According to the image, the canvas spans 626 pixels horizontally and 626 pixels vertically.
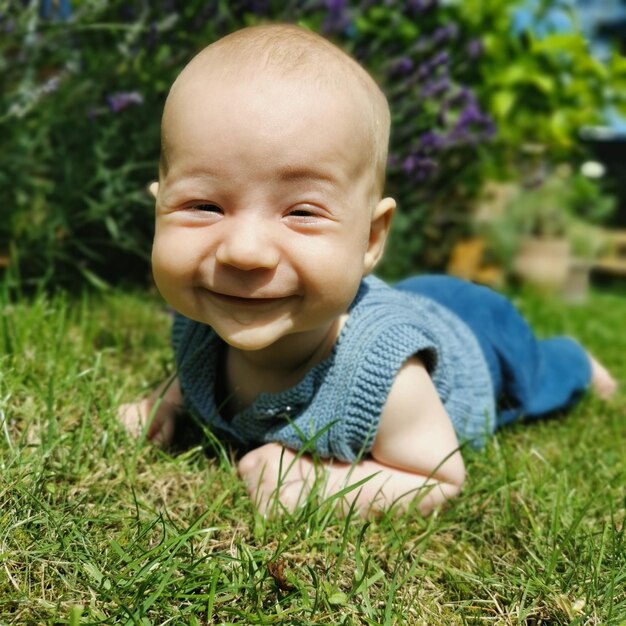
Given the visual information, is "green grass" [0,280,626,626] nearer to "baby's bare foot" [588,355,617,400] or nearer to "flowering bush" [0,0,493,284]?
"baby's bare foot" [588,355,617,400]

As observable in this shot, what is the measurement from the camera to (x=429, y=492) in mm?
1665

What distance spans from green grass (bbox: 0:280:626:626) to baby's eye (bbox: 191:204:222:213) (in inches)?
20.1

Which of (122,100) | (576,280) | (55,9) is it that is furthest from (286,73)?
(576,280)

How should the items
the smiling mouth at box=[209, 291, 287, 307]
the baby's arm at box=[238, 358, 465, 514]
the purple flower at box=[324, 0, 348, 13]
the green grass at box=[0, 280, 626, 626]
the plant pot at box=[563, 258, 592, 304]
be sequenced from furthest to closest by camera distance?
the plant pot at box=[563, 258, 592, 304] < the purple flower at box=[324, 0, 348, 13] < the baby's arm at box=[238, 358, 465, 514] < the smiling mouth at box=[209, 291, 287, 307] < the green grass at box=[0, 280, 626, 626]

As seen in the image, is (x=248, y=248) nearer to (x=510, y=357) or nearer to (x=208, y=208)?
(x=208, y=208)

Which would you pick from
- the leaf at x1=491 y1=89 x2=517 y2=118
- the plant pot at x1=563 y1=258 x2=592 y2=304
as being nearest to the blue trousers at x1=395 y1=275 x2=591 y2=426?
the leaf at x1=491 y1=89 x2=517 y2=118

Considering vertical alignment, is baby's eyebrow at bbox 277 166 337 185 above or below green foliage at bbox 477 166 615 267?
above

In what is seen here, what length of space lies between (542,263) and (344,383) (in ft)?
13.7

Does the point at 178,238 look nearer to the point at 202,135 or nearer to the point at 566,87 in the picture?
the point at 202,135

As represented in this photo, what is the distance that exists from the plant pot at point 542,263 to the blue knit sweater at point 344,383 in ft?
11.9

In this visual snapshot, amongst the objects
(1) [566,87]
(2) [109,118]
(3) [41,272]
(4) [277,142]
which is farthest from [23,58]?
(1) [566,87]

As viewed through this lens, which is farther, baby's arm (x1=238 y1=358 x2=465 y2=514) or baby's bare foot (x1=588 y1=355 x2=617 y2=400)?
baby's bare foot (x1=588 y1=355 x2=617 y2=400)

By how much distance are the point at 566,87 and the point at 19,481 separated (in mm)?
4204

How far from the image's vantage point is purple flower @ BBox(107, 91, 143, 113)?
2.74 metres
